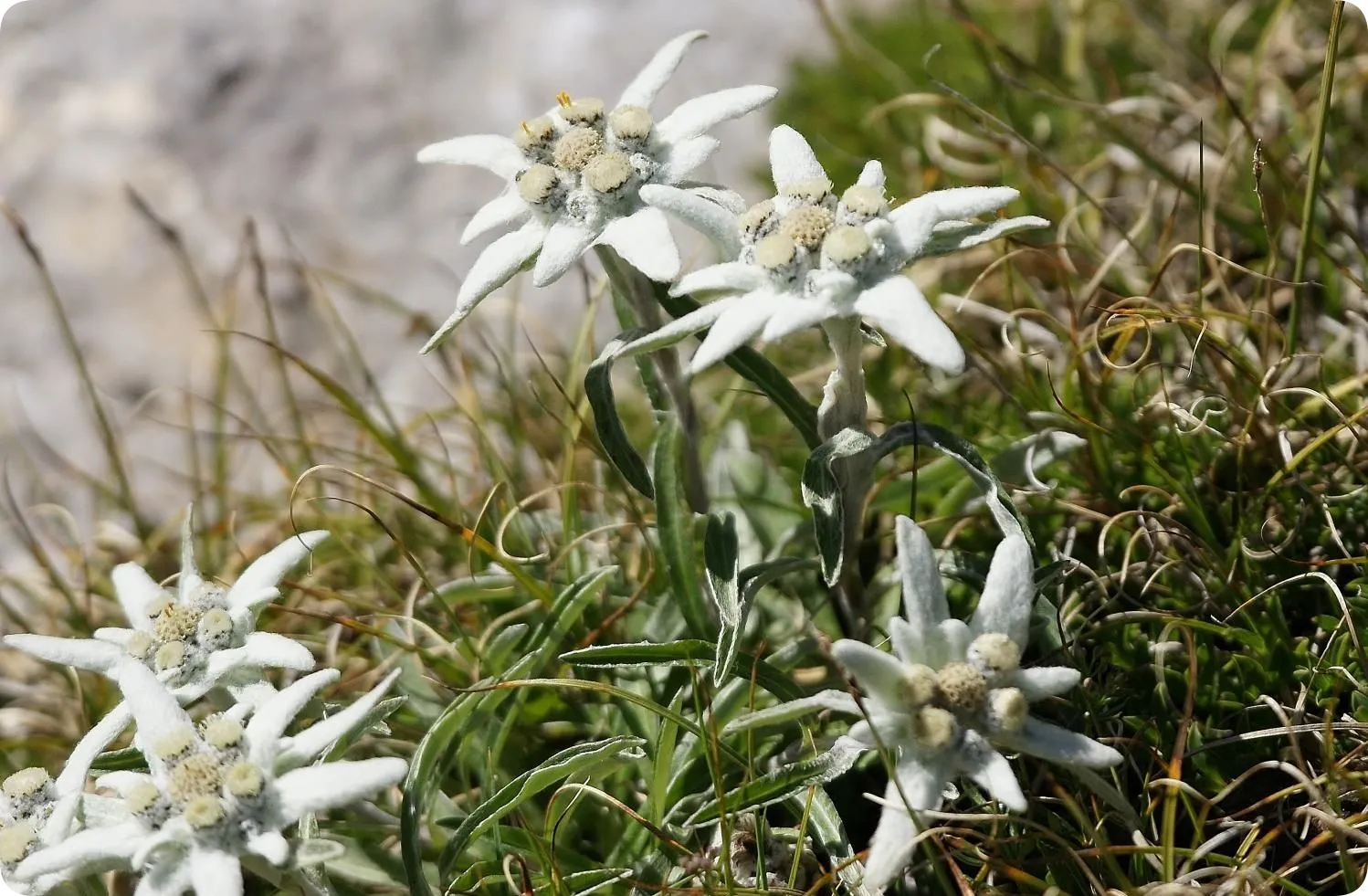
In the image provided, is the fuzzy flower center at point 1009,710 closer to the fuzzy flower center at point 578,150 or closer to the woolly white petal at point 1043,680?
the woolly white petal at point 1043,680

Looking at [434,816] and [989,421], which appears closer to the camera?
[434,816]

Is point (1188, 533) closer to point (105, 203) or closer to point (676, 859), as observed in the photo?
point (676, 859)

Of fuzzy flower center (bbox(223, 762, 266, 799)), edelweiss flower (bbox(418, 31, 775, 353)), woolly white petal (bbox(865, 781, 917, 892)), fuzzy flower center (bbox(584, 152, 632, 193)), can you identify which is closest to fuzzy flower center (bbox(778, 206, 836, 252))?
edelweiss flower (bbox(418, 31, 775, 353))

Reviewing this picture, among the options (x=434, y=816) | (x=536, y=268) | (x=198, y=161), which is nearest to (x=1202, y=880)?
(x=434, y=816)

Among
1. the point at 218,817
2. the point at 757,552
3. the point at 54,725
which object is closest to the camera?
the point at 218,817

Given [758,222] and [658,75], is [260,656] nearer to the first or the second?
[758,222]

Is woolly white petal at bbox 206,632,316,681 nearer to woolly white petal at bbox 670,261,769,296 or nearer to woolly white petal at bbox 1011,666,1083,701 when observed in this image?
woolly white petal at bbox 670,261,769,296
